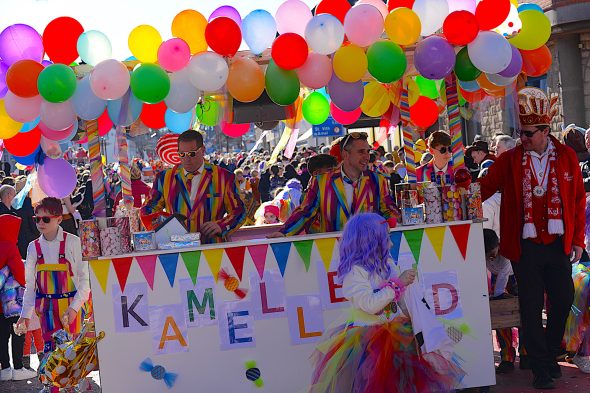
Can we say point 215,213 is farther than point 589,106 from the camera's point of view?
No

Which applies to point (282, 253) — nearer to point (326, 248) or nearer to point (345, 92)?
point (326, 248)

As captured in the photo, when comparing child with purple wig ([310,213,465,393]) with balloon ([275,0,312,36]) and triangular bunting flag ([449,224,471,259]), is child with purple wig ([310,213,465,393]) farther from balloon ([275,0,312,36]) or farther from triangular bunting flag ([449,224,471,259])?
balloon ([275,0,312,36])

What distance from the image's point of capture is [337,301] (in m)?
6.98

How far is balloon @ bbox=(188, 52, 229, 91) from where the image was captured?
22.6 feet

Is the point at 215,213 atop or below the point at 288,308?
atop

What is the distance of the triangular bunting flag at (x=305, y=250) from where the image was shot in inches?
273

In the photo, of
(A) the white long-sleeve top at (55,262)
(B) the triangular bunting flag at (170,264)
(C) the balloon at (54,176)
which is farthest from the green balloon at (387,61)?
(A) the white long-sleeve top at (55,262)

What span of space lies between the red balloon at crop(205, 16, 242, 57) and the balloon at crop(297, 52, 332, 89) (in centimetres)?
54

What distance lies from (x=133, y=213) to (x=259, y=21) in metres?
1.89

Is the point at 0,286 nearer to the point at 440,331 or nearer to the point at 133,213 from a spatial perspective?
the point at 133,213

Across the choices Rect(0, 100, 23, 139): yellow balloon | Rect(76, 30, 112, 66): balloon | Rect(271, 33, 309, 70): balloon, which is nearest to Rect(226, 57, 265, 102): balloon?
Rect(271, 33, 309, 70): balloon

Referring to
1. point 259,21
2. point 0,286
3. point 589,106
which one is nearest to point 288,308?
point 259,21

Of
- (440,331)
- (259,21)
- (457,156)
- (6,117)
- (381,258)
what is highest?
(259,21)

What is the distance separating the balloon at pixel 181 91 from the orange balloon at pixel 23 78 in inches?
38.5
